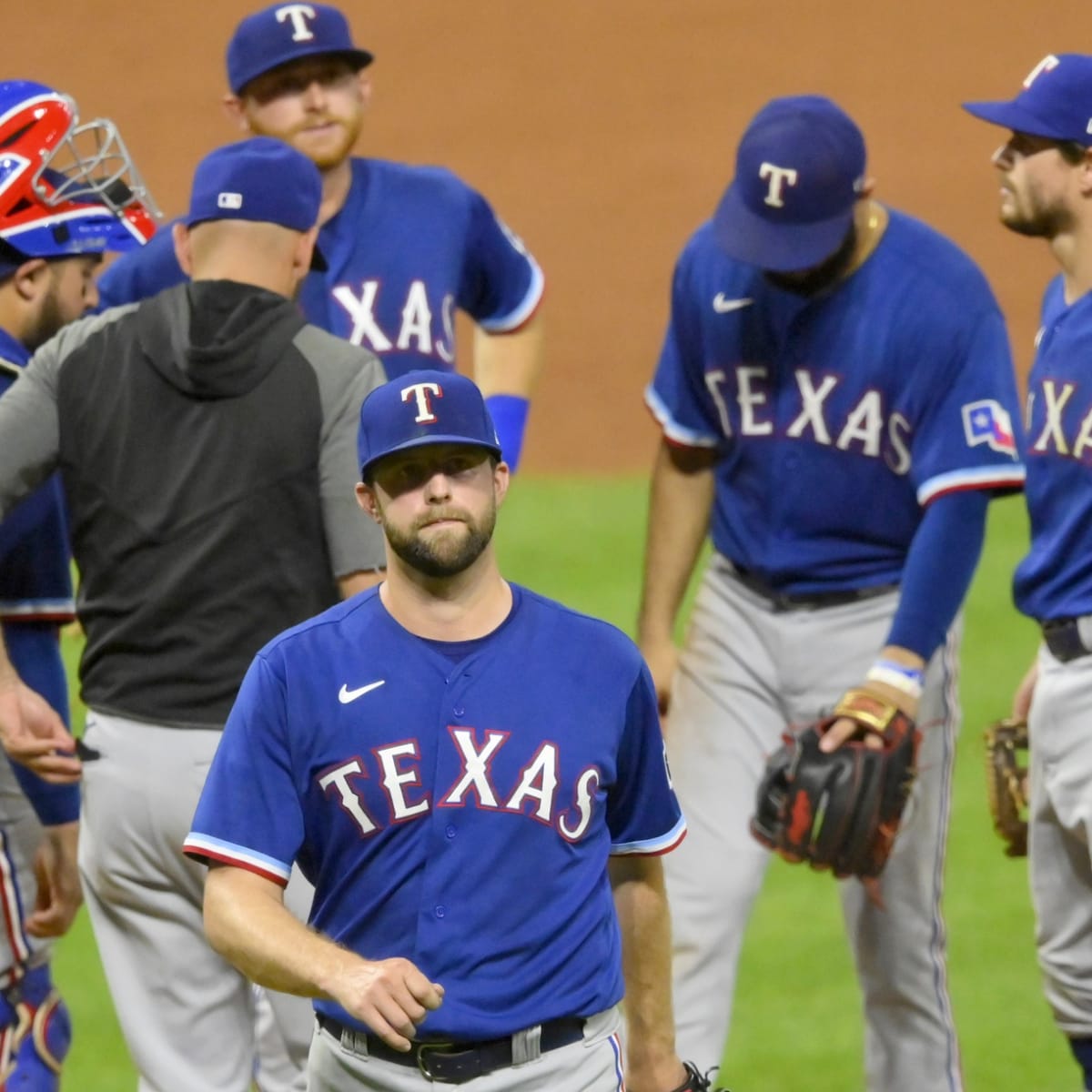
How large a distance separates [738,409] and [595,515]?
6820 millimetres

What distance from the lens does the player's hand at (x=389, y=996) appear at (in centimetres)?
275

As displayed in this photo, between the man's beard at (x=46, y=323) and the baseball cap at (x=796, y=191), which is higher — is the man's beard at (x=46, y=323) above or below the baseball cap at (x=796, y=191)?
below

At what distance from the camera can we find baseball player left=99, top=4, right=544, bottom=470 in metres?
4.92

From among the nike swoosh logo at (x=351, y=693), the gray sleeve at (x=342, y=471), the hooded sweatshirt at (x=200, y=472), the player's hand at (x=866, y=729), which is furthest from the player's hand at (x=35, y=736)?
the player's hand at (x=866, y=729)

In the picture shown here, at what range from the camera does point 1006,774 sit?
4.71 meters

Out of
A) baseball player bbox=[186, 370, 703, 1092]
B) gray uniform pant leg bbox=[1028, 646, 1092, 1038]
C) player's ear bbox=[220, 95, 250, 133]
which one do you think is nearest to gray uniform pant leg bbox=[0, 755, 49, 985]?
baseball player bbox=[186, 370, 703, 1092]

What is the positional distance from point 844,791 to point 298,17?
84.4 inches

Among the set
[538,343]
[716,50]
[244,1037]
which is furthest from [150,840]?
[716,50]

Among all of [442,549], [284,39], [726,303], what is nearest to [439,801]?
[442,549]

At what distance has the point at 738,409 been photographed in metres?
4.73

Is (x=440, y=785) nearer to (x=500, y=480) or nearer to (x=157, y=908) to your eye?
(x=500, y=480)

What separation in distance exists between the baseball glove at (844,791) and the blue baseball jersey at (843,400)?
1.33 ft

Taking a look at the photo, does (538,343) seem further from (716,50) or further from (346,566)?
(716,50)

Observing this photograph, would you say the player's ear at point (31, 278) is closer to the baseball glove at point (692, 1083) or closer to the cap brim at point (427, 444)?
the cap brim at point (427, 444)
